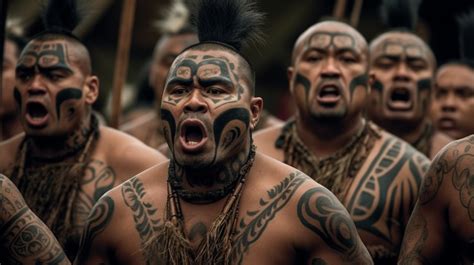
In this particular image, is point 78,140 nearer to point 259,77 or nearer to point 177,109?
point 177,109

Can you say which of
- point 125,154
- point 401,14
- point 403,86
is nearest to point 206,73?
point 125,154

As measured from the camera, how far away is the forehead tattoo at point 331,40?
10836 millimetres

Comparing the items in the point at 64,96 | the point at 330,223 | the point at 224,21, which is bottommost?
the point at 64,96

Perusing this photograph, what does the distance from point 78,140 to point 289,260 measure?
2.68 metres

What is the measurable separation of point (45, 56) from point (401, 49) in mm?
2857

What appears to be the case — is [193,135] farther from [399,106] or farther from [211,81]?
[399,106]

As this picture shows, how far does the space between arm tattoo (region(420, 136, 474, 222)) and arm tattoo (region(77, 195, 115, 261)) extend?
159cm

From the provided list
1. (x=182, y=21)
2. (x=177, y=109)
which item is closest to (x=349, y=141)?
(x=177, y=109)

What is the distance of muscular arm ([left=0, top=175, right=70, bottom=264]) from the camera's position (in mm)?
8695

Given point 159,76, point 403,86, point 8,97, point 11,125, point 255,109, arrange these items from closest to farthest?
point 255,109 → point 403,86 → point 8,97 → point 11,125 → point 159,76

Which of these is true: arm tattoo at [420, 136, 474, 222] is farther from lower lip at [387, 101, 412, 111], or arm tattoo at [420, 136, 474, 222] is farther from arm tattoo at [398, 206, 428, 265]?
lower lip at [387, 101, 412, 111]

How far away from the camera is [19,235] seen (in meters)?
8.71

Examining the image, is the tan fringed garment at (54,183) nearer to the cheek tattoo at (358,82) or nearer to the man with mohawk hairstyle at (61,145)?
the man with mohawk hairstyle at (61,145)

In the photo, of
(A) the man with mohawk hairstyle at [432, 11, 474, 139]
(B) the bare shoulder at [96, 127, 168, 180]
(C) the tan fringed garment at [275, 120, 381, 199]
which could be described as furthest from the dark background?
(C) the tan fringed garment at [275, 120, 381, 199]
